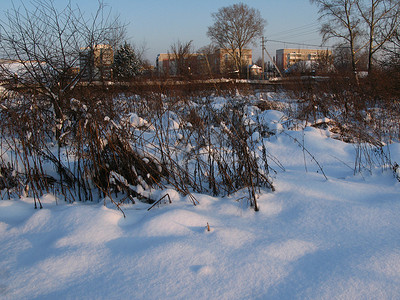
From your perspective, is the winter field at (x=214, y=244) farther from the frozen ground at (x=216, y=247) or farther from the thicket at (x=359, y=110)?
the thicket at (x=359, y=110)

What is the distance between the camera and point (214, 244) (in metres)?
1.83

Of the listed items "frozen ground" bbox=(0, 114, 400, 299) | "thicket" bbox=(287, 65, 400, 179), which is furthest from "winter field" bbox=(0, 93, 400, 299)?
"thicket" bbox=(287, 65, 400, 179)

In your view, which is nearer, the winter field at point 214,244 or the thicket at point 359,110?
the winter field at point 214,244

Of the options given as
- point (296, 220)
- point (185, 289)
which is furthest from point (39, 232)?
point (296, 220)

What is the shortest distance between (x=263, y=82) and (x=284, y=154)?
1574 centimetres

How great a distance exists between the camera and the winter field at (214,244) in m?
1.46

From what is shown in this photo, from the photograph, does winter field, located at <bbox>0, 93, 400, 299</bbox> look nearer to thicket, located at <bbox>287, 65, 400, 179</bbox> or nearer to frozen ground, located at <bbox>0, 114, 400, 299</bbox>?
frozen ground, located at <bbox>0, 114, 400, 299</bbox>

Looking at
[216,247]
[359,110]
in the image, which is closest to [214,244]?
[216,247]

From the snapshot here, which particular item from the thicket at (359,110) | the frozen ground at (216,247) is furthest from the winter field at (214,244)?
the thicket at (359,110)

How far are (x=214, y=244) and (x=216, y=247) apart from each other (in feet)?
0.11

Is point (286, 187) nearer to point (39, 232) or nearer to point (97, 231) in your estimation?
point (97, 231)

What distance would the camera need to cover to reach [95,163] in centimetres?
271

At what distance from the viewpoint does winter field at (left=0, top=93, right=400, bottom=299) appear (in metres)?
1.46

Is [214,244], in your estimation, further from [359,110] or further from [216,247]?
[359,110]
